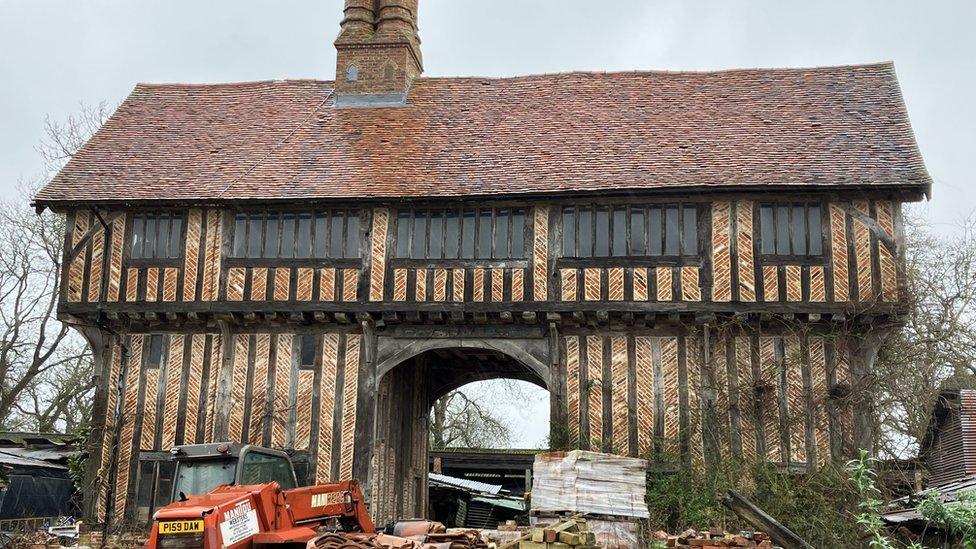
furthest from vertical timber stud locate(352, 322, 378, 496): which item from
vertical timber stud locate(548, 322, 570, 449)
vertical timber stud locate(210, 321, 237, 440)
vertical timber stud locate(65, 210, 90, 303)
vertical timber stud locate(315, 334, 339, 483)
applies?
vertical timber stud locate(65, 210, 90, 303)

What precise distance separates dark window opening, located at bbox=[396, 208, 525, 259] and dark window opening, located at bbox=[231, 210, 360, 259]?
844 millimetres

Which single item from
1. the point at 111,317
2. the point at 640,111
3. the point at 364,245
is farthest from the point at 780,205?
the point at 111,317

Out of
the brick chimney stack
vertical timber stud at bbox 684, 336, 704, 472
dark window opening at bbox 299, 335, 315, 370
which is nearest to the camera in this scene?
vertical timber stud at bbox 684, 336, 704, 472

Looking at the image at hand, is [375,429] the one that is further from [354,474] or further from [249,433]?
[249,433]

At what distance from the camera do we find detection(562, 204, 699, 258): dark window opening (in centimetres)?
1664

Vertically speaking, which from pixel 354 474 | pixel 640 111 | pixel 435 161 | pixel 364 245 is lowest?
pixel 354 474

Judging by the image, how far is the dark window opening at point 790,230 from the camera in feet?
53.7

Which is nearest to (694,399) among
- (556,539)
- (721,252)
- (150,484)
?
(721,252)

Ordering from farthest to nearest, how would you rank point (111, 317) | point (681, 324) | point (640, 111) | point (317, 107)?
point (317, 107)
point (640, 111)
point (111, 317)
point (681, 324)

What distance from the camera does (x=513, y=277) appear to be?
16844mm

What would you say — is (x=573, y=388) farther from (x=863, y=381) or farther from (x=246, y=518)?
(x=246, y=518)

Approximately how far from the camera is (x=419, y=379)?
68.0 ft

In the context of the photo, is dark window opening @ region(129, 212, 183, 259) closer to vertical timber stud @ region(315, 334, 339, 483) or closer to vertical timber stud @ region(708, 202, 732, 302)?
vertical timber stud @ region(315, 334, 339, 483)

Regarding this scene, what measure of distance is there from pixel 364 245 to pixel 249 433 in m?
3.54
